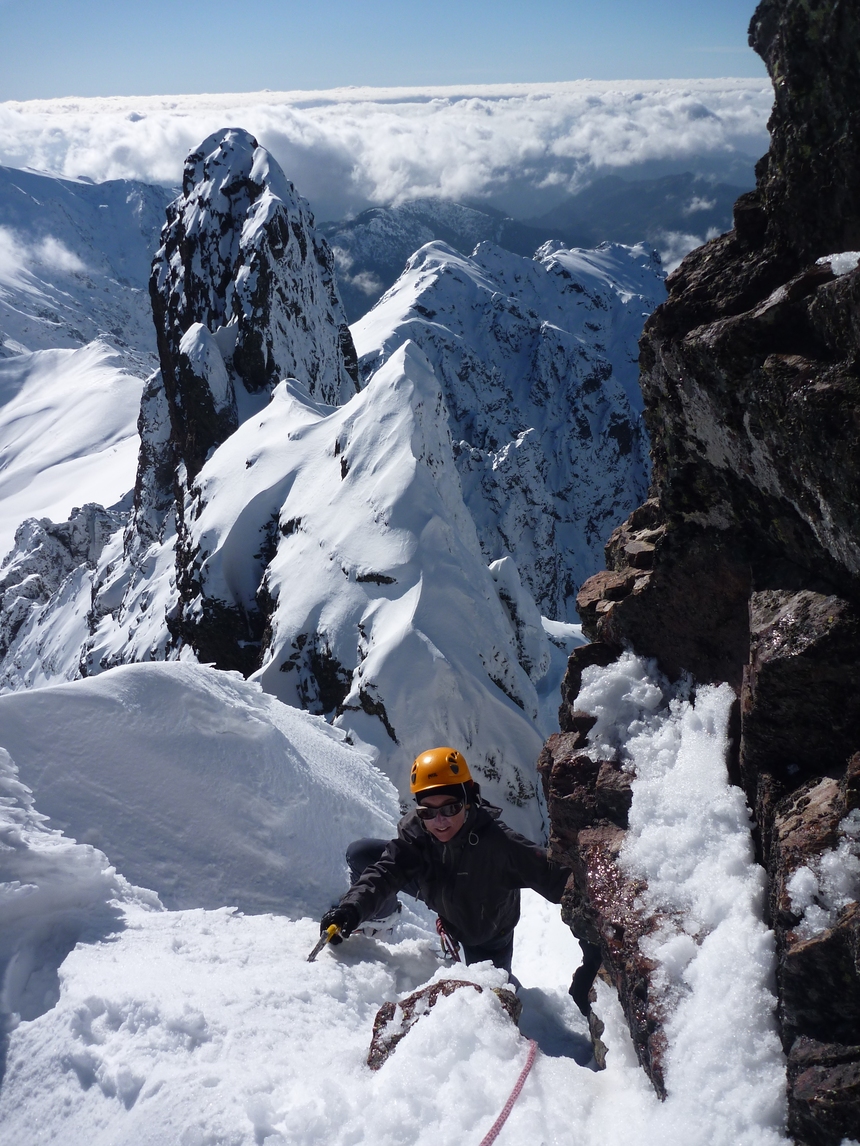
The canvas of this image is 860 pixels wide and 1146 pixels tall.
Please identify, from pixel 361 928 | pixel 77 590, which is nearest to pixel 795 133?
pixel 361 928

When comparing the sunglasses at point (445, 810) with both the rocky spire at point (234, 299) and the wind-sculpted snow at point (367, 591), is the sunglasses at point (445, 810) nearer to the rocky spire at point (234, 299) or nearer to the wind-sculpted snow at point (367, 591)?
the wind-sculpted snow at point (367, 591)

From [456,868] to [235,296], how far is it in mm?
34808

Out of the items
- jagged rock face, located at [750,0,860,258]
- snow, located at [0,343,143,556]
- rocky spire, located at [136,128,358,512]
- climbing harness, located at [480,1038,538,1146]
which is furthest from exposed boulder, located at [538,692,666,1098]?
snow, located at [0,343,143,556]

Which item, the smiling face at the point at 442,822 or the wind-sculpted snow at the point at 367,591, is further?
the wind-sculpted snow at the point at 367,591

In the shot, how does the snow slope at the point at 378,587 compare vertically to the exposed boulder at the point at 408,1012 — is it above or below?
below

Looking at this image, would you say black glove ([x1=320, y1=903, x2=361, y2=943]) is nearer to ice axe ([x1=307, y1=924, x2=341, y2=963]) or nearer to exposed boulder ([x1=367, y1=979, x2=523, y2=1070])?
ice axe ([x1=307, y1=924, x2=341, y2=963])

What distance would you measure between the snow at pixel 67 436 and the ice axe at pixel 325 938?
77.5 m

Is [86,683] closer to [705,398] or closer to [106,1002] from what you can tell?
[106,1002]

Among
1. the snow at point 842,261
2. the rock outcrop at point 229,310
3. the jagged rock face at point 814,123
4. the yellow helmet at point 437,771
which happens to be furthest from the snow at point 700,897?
the rock outcrop at point 229,310

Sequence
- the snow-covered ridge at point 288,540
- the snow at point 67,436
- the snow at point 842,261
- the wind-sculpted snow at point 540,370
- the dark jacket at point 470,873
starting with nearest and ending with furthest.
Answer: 1. the snow at point 842,261
2. the dark jacket at point 470,873
3. the snow-covered ridge at point 288,540
4. the snow at point 67,436
5. the wind-sculpted snow at point 540,370

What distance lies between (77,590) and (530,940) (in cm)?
4818

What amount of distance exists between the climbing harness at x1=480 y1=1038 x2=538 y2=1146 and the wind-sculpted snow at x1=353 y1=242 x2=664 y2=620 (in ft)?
276

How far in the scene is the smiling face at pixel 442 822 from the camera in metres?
4.52

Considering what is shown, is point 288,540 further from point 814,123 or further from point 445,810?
point 814,123
